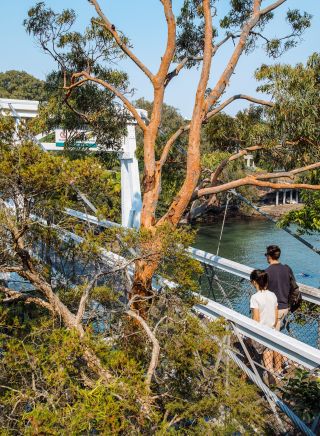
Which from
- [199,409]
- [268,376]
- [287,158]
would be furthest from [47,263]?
[287,158]

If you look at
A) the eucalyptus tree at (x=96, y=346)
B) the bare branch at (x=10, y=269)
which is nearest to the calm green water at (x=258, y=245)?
the eucalyptus tree at (x=96, y=346)

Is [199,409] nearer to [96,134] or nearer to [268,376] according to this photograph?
[268,376]

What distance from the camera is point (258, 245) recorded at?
752 inches

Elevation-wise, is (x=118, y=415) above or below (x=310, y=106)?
below

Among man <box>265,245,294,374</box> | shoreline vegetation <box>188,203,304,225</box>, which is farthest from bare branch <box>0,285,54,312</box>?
shoreline vegetation <box>188,203,304,225</box>

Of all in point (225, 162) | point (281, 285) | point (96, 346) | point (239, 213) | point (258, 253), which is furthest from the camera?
point (239, 213)

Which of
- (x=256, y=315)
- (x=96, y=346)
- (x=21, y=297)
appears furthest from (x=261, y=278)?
(x=21, y=297)

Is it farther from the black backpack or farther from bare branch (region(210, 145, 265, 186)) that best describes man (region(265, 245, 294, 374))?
bare branch (region(210, 145, 265, 186))

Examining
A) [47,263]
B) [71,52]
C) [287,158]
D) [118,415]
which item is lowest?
[118,415]

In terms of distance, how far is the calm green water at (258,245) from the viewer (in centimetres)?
1458

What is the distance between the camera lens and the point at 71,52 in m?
5.13

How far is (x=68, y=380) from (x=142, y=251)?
0.75 meters

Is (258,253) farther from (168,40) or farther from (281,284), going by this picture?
(281,284)

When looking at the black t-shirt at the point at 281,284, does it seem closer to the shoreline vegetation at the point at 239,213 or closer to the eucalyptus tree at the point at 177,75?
the eucalyptus tree at the point at 177,75
